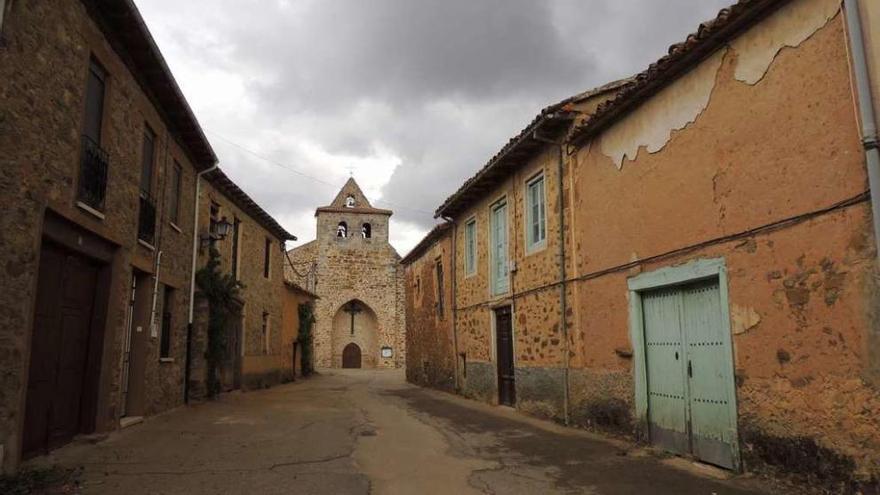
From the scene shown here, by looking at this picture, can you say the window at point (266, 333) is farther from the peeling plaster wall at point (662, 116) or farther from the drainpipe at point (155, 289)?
the peeling plaster wall at point (662, 116)

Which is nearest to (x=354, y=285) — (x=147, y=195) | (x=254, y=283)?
(x=254, y=283)

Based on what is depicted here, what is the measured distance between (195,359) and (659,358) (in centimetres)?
939

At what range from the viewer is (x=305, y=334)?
87.8 ft

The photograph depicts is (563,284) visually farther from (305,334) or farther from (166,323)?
(305,334)

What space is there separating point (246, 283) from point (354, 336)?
20.6 metres

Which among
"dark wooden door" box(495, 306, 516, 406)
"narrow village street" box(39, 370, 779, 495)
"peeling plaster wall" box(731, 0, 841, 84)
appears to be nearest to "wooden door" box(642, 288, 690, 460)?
"narrow village street" box(39, 370, 779, 495)

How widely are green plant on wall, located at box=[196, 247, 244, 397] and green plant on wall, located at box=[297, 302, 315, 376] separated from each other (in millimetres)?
11909

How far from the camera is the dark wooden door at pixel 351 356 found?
37.9 meters

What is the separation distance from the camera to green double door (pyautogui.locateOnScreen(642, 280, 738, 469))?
21.2 ft

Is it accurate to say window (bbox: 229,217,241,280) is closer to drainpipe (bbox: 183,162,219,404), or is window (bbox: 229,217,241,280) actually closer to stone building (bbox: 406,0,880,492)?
drainpipe (bbox: 183,162,219,404)

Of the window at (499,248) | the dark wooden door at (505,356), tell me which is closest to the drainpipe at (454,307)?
the window at (499,248)

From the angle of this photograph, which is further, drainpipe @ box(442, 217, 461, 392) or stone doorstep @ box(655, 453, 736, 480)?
drainpipe @ box(442, 217, 461, 392)

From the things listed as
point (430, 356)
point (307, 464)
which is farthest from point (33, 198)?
point (430, 356)

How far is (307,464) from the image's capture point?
21.9ft
